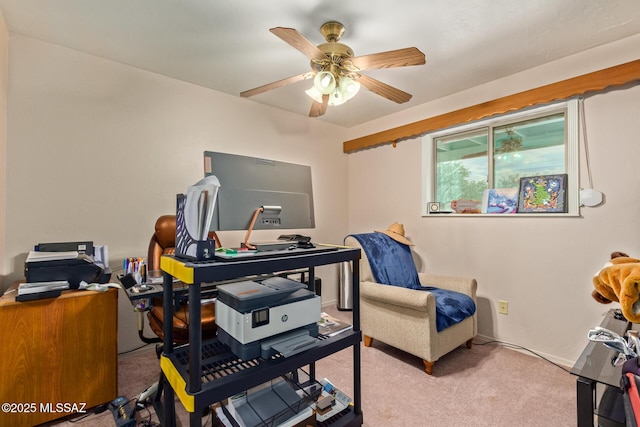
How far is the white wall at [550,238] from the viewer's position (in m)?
1.98

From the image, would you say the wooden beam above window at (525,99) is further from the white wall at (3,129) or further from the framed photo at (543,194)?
the white wall at (3,129)

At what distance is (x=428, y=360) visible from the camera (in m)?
2.04

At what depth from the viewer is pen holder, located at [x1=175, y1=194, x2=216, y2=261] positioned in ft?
3.41

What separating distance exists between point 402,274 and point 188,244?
6.63 feet

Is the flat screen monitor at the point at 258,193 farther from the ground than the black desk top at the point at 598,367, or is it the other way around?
the flat screen monitor at the point at 258,193

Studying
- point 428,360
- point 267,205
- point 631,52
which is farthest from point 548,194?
point 267,205

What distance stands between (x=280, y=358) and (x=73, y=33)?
245 centimetres

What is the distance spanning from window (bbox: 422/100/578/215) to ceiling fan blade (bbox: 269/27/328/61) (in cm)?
181

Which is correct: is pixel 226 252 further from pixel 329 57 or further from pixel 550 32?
pixel 550 32

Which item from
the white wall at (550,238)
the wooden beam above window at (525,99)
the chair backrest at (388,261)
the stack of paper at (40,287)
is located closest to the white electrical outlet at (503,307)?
the white wall at (550,238)

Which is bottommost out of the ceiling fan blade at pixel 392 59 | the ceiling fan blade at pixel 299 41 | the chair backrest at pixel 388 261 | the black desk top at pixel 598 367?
the black desk top at pixel 598 367

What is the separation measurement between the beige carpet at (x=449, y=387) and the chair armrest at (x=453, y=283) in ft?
1.64

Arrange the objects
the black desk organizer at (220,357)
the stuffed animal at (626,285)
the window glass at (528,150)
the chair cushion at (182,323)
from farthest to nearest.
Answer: the window glass at (528,150) < the chair cushion at (182,323) < the black desk organizer at (220,357) < the stuffed animal at (626,285)

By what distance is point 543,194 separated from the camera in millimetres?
2359
